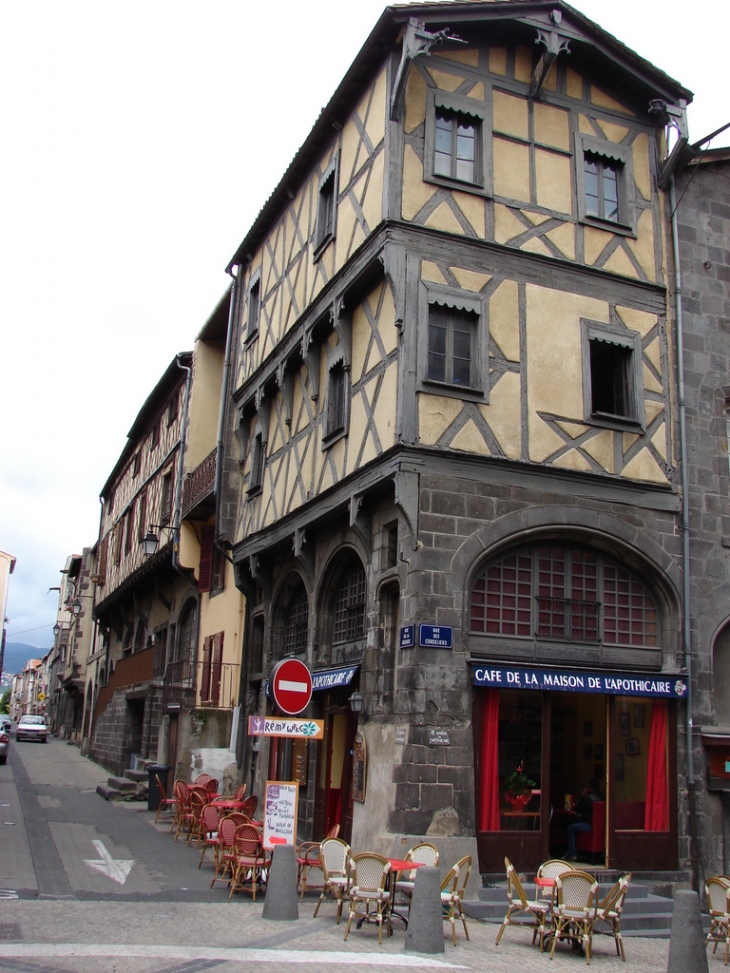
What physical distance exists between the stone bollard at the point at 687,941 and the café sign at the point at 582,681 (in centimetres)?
397

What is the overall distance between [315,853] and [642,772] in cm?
431

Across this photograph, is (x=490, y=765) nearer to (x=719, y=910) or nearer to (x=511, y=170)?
(x=719, y=910)

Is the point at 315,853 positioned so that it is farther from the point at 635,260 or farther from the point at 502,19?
the point at 502,19

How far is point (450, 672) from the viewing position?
11.5 metres

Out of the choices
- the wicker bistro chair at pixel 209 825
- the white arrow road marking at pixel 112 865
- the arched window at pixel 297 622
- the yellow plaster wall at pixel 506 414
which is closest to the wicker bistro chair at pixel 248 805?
the wicker bistro chair at pixel 209 825

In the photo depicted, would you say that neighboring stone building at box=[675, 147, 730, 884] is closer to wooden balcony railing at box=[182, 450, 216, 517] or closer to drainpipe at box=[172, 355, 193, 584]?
wooden balcony railing at box=[182, 450, 216, 517]

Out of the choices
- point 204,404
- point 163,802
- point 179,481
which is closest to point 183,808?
point 163,802

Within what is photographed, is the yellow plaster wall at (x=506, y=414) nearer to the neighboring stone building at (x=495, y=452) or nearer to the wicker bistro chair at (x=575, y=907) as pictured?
the neighboring stone building at (x=495, y=452)

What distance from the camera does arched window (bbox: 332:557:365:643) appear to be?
14.1 metres

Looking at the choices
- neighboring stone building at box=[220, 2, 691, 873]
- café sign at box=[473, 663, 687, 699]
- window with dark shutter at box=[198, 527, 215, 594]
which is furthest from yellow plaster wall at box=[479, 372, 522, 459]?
window with dark shutter at box=[198, 527, 215, 594]

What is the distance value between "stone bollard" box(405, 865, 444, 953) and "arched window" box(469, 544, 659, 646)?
3911 mm

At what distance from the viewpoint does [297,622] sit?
1680cm

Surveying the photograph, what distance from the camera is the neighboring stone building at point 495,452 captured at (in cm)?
1168

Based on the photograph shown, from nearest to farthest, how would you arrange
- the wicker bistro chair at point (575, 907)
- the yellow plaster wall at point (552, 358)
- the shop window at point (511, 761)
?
1. the wicker bistro chair at point (575, 907)
2. the shop window at point (511, 761)
3. the yellow plaster wall at point (552, 358)
